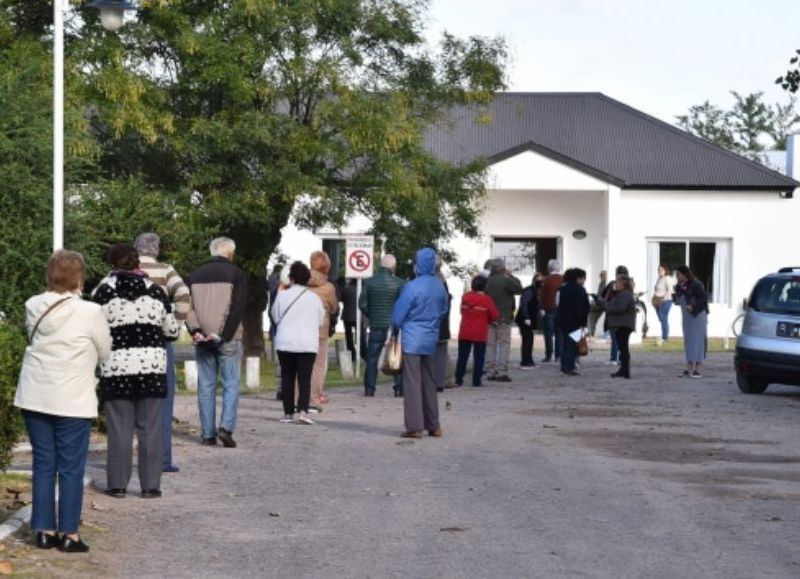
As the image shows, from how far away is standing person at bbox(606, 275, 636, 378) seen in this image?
28125 millimetres

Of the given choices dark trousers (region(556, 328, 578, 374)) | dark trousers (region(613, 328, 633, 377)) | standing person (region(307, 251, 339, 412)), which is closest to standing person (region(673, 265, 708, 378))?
dark trousers (region(613, 328, 633, 377))

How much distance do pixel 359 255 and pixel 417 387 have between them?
1249cm

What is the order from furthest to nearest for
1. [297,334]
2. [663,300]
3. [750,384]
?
[663,300] → [750,384] → [297,334]

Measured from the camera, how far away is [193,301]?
52.2ft

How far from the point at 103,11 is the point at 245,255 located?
42.3ft

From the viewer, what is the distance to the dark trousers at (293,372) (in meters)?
18.8

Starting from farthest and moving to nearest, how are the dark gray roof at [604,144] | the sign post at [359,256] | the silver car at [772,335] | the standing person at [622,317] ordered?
1. the dark gray roof at [604,144]
2. the sign post at [359,256]
3. the standing person at [622,317]
4. the silver car at [772,335]

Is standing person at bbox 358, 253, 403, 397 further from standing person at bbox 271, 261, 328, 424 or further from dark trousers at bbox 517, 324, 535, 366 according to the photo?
dark trousers at bbox 517, 324, 535, 366

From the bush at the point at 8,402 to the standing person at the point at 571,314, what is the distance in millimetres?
18215

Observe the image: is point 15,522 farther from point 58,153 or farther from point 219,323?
point 58,153

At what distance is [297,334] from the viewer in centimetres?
1873

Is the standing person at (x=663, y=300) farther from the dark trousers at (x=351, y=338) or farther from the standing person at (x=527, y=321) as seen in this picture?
the dark trousers at (x=351, y=338)

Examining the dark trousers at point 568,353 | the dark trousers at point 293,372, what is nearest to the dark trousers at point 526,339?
the dark trousers at point 568,353

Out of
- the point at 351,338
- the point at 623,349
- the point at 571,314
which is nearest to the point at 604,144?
the point at 351,338
